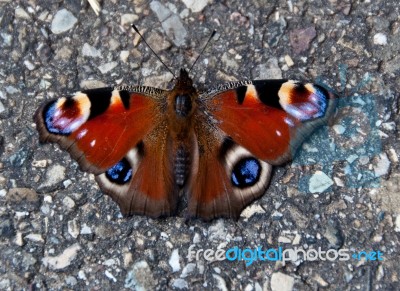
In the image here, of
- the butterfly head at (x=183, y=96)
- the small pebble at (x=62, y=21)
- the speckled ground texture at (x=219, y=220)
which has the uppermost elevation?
the small pebble at (x=62, y=21)

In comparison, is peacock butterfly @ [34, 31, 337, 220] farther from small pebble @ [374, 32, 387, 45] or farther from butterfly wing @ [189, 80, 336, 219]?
small pebble @ [374, 32, 387, 45]

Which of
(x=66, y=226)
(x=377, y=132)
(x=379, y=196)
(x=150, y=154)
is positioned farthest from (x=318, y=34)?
(x=66, y=226)

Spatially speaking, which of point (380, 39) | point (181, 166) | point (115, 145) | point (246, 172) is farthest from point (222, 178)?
point (380, 39)

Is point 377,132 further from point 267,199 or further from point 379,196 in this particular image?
point 267,199

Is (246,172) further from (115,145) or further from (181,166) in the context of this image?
(115,145)

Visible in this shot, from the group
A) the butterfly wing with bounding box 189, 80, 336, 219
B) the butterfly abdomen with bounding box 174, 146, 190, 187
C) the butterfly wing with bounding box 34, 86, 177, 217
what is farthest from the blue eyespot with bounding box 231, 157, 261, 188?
the butterfly wing with bounding box 34, 86, 177, 217

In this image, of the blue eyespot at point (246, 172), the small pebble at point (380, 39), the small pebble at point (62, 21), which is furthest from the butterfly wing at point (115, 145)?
the small pebble at point (380, 39)

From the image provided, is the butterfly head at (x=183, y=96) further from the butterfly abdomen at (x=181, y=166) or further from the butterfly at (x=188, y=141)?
the butterfly abdomen at (x=181, y=166)
